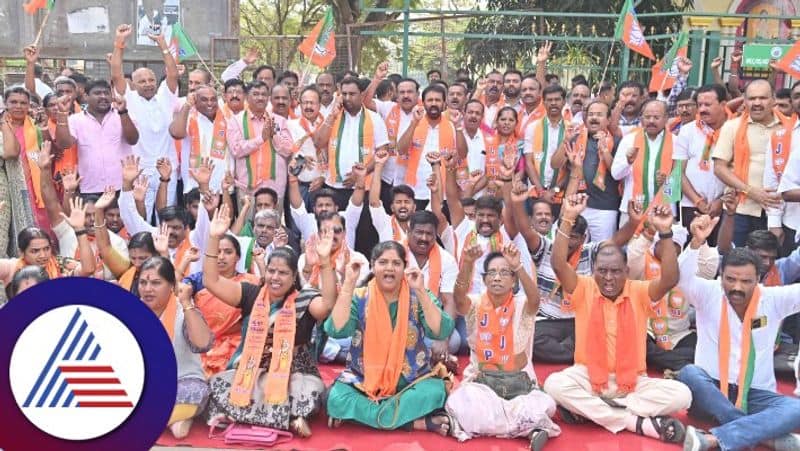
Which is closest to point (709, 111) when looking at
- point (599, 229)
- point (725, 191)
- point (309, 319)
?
point (725, 191)

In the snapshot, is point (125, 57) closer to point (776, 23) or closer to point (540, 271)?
point (540, 271)

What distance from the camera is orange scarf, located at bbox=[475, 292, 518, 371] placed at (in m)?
4.38

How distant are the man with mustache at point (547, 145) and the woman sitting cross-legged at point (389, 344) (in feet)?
8.61

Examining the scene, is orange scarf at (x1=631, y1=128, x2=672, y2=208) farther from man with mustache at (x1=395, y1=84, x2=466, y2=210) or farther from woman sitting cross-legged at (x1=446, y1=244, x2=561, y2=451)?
woman sitting cross-legged at (x1=446, y1=244, x2=561, y2=451)

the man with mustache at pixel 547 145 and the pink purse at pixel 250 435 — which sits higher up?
the man with mustache at pixel 547 145

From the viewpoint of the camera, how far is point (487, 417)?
13.6ft

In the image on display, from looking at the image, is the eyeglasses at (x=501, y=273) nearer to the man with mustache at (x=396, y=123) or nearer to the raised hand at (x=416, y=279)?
the raised hand at (x=416, y=279)

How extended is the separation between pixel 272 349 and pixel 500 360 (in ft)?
4.20

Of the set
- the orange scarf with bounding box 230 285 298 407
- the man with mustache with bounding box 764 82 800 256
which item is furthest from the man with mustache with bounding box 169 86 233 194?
the man with mustache with bounding box 764 82 800 256

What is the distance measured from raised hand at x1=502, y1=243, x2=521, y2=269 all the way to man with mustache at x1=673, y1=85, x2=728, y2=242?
8.42 ft

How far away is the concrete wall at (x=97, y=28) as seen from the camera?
11336 mm

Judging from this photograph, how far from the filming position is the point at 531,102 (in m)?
7.06

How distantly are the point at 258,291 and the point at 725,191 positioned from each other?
3738mm

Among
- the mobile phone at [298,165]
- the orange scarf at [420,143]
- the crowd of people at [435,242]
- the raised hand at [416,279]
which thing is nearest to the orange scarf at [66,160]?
the crowd of people at [435,242]
